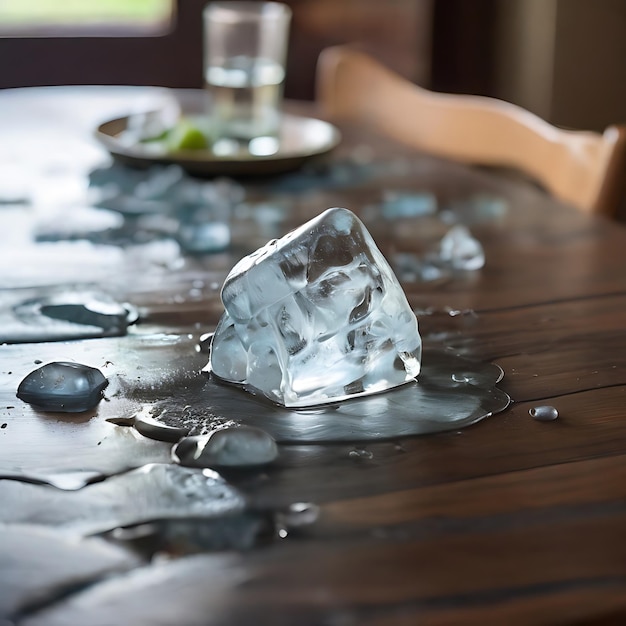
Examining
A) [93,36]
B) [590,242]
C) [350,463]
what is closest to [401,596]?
[350,463]

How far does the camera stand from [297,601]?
Answer: 413 millimetres

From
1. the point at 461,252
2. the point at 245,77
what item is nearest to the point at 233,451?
the point at 461,252

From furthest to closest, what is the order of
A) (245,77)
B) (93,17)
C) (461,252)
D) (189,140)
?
(93,17) < (245,77) < (189,140) < (461,252)

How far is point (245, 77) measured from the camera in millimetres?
1487

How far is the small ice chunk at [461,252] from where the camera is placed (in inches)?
37.9

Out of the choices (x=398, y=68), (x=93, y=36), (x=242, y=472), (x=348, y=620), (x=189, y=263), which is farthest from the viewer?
(x=398, y=68)

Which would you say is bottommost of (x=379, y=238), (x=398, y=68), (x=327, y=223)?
(x=398, y=68)

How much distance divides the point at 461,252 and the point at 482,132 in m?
0.60

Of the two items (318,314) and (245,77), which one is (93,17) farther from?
(318,314)

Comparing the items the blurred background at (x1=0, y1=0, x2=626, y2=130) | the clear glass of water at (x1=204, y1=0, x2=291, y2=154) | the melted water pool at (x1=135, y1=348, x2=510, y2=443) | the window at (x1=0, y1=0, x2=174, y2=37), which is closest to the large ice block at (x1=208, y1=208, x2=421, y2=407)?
the melted water pool at (x1=135, y1=348, x2=510, y2=443)

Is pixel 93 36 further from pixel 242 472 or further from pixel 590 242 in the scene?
pixel 242 472

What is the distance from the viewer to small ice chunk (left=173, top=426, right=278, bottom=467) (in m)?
0.54

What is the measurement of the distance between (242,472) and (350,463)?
6 centimetres

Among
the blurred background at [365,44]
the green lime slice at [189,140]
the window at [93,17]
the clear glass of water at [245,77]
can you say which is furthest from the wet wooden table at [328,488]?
the window at [93,17]
